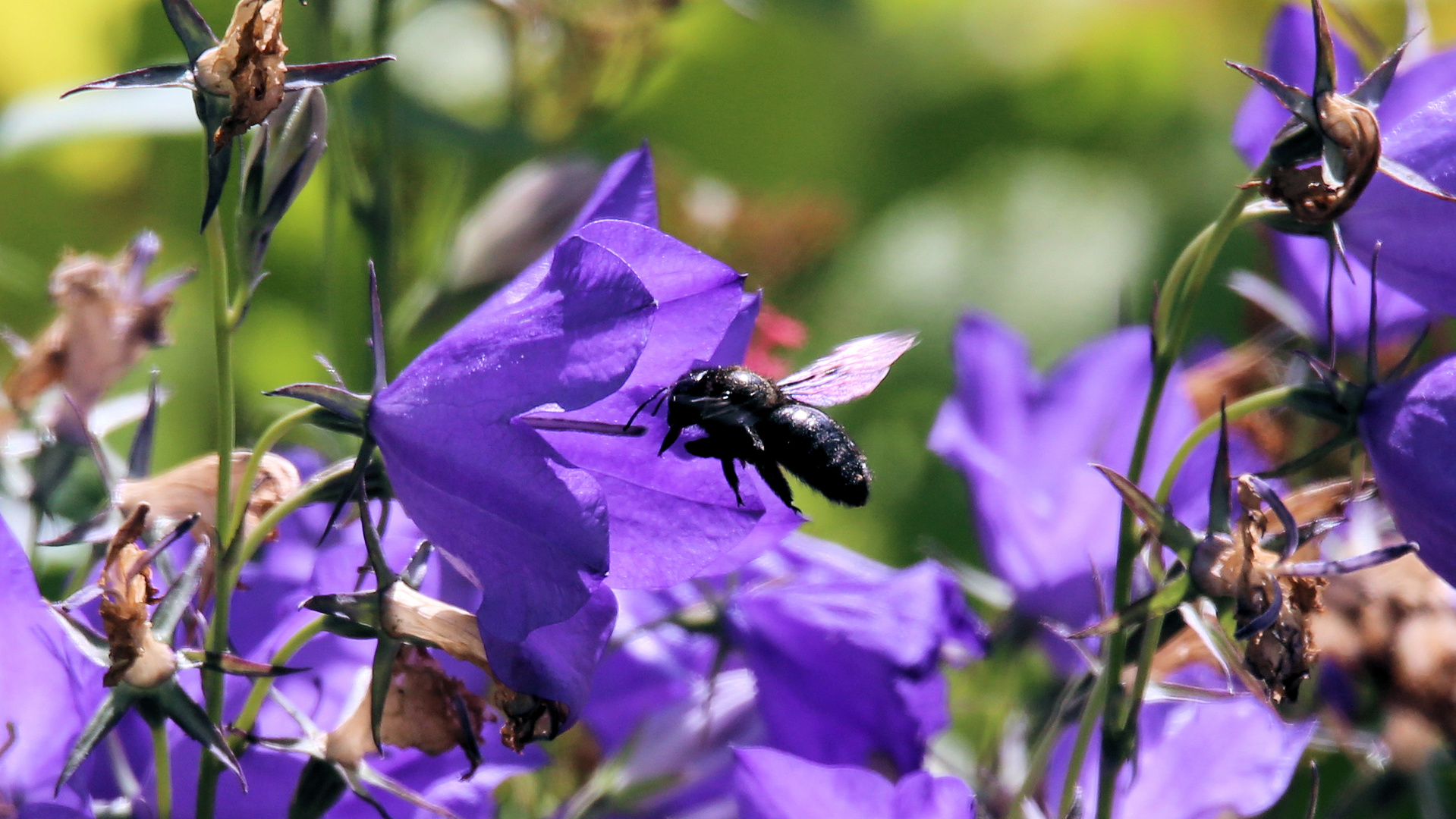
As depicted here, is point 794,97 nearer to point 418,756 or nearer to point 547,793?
point 547,793

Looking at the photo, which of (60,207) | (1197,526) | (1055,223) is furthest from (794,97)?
(1197,526)

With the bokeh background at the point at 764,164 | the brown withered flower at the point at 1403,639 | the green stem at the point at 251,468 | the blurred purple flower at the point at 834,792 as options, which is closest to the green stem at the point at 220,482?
the green stem at the point at 251,468

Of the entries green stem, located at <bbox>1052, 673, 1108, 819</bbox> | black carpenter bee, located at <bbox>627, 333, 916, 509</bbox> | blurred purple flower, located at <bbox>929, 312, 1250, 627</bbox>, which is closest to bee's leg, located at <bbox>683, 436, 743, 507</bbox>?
black carpenter bee, located at <bbox>627, 333, 916, 509</bbox>

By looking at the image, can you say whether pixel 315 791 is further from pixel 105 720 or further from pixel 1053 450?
pixel 1053 450

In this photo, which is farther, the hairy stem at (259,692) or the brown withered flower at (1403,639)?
the brown withered flower at (1403,639)

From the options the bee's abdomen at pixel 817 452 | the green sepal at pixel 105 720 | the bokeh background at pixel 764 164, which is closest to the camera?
the green sepal at pixel 105 720

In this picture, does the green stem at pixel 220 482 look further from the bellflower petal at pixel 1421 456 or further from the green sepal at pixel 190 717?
the bellflower petal at pixel 1421 456

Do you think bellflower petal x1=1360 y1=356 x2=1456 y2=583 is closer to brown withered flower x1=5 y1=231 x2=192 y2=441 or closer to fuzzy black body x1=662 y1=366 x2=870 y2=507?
fuzzy black body x1=662 y1=366 x2=870 y2=507
